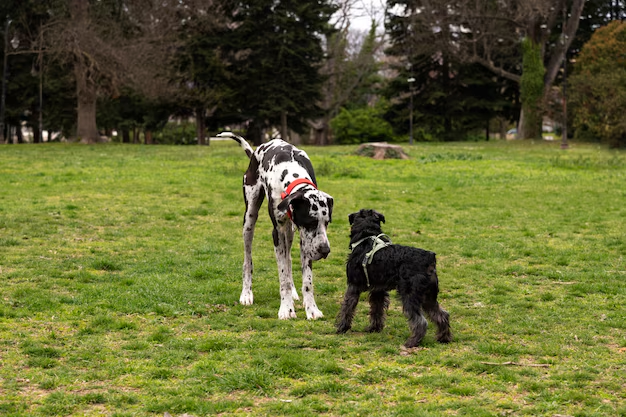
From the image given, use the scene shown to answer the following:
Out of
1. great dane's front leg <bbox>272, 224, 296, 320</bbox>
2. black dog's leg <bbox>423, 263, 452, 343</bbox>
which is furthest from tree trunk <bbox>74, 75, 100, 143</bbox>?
black dog's leg <bbox>423, 263, 452, 343</bbox>

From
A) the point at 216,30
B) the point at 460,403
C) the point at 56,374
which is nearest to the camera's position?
the point at 460,403

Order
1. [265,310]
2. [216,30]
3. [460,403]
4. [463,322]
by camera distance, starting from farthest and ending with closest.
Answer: [216,30], [265,310], [463,322], [460,403]

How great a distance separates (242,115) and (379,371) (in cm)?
4266

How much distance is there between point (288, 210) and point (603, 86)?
3830cm

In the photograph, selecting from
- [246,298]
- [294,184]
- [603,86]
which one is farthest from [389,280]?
[603,86]

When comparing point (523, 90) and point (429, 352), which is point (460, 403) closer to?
point (429, 352)

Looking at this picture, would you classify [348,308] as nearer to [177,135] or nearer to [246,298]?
[246,298]

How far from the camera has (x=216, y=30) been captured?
47031mm

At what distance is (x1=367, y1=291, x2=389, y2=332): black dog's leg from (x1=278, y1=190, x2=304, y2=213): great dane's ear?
3.86 feet

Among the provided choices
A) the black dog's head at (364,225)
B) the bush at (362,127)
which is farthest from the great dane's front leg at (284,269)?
the bush at (362,127)

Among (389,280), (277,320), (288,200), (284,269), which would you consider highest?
(288,200)

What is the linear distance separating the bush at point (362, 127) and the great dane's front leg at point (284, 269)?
48032 millimetres

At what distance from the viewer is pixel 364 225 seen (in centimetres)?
710

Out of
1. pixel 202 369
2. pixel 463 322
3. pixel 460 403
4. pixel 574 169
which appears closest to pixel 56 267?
pixel 202 369
